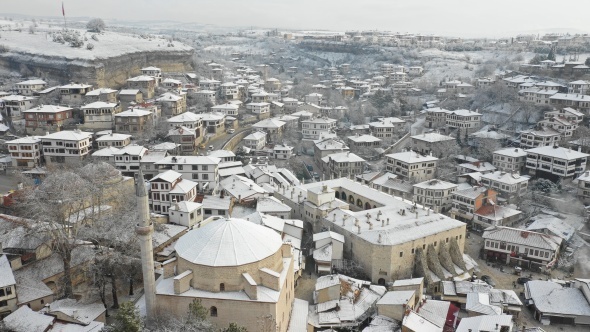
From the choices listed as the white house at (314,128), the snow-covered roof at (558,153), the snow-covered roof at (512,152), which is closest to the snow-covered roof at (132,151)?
the white house at (314,128)

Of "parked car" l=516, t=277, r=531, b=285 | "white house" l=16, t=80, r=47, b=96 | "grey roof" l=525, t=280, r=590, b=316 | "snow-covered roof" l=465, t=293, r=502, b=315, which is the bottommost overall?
"parked car" l=516, t=277, r=531, b=285

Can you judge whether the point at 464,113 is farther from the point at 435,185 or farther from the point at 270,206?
the point at 270,206

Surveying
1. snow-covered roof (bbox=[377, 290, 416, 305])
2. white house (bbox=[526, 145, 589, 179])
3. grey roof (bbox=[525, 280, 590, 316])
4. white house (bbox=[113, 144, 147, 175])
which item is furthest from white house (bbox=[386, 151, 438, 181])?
white house (bbox=[113, 144, 147, 175])

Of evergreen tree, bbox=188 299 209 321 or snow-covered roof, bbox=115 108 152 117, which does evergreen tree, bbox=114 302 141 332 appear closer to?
evergreen tree, bbox=188 299 209 321

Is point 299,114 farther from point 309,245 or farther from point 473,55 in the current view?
point 473,55

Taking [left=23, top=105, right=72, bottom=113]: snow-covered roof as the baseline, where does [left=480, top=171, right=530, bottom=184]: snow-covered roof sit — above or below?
below

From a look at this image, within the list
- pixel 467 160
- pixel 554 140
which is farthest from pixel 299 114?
pixel 554 140

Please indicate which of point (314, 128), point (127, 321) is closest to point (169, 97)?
point (314, 128)

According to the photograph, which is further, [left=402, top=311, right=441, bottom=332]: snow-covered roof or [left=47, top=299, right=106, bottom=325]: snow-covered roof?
[left=402, top=311, right=441, bottom=332]: snow-covered roof

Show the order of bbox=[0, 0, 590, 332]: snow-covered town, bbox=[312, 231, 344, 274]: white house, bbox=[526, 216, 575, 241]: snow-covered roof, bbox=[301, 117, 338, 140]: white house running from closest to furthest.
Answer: bbox=[0, 0, 590, 332]: snow-covered town
bbox=[312, 231, 344, 274]: white house
bbox=[526, 216, 575, 241]: snow-covered roof
bbox=[301, 117, 338, 140]: white house

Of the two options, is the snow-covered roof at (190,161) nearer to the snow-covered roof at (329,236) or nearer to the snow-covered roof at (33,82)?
the snow-covered roof at (329,236)
